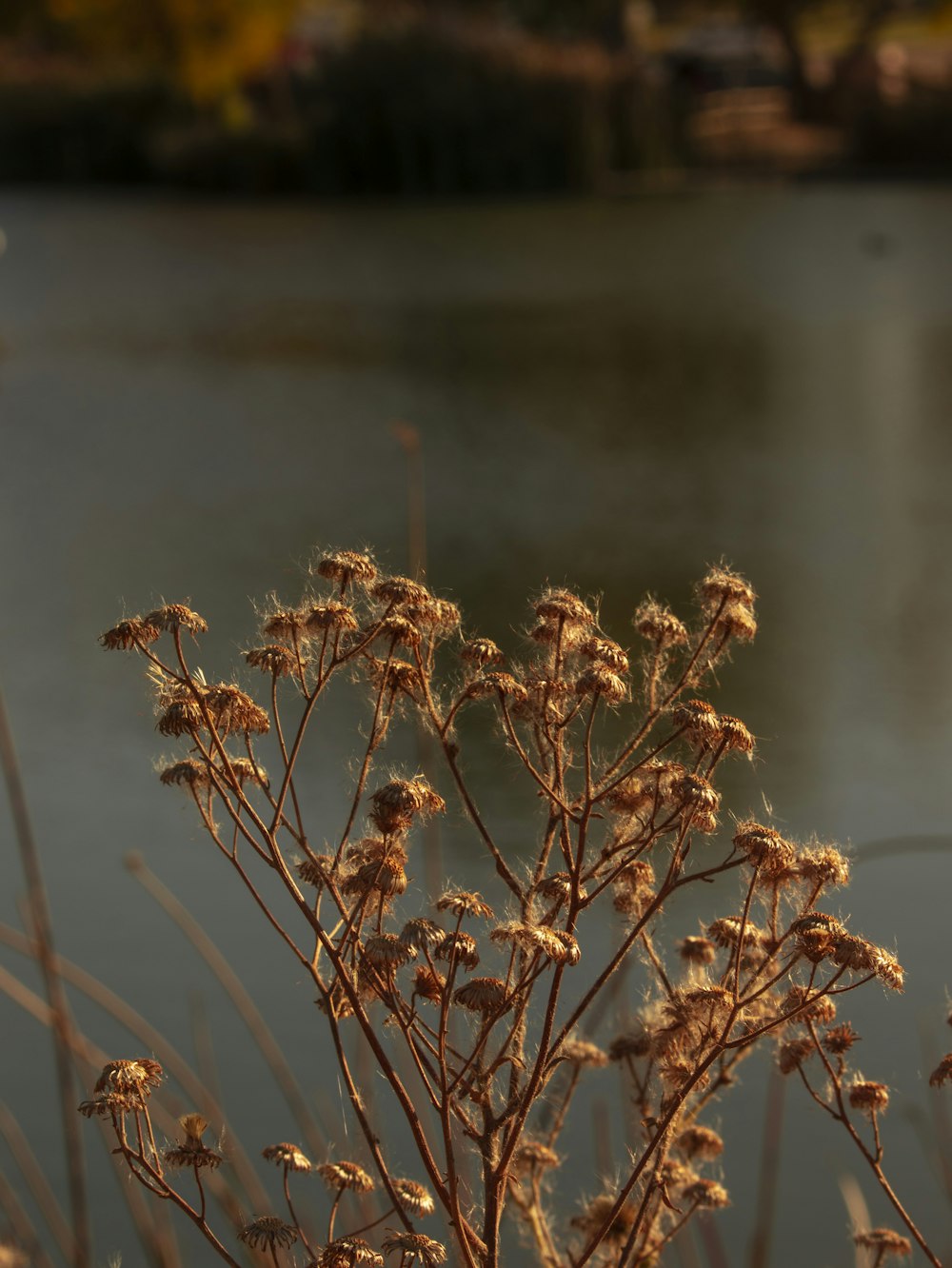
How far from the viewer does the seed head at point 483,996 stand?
32.4 inches

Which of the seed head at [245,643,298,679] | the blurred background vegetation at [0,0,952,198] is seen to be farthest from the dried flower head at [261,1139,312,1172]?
the blurred background vegetation at [0,0,952,198]

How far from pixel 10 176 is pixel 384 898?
16.1m

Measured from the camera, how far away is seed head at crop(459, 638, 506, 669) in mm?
921

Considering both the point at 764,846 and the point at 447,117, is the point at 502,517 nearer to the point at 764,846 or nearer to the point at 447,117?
the point at 764,846

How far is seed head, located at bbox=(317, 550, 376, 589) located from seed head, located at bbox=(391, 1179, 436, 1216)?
0.31 m

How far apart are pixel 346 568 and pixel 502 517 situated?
3.51 m

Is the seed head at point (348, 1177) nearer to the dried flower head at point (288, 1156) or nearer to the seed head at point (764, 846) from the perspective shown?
the dried flower head at point (288, 1156)

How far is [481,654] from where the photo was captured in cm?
92

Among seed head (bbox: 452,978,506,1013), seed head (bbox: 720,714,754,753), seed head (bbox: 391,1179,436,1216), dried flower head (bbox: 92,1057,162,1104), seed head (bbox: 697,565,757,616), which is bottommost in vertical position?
seed head (bbox: 391,1179,436,1216)

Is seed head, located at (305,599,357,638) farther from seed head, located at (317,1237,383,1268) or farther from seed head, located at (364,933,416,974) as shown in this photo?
seed head, located at (317,1237,383,1268)

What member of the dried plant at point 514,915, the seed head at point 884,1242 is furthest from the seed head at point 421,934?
the seed head at point 884,1242

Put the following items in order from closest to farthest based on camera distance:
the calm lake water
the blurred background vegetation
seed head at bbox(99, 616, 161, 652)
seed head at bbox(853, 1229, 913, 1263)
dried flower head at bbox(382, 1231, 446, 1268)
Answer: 1. dried flower head at bbox(382, 1231, 446, 1268)
2. seed head at bbox(99, 616, 161, 652)
3. seed head at bbox(853, 1229, 913, 1263)
4. the calm lake water
5. the blurred background vegetation

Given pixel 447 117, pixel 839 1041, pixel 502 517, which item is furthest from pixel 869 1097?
pixel 447 117

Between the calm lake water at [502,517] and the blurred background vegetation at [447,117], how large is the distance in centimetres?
460
